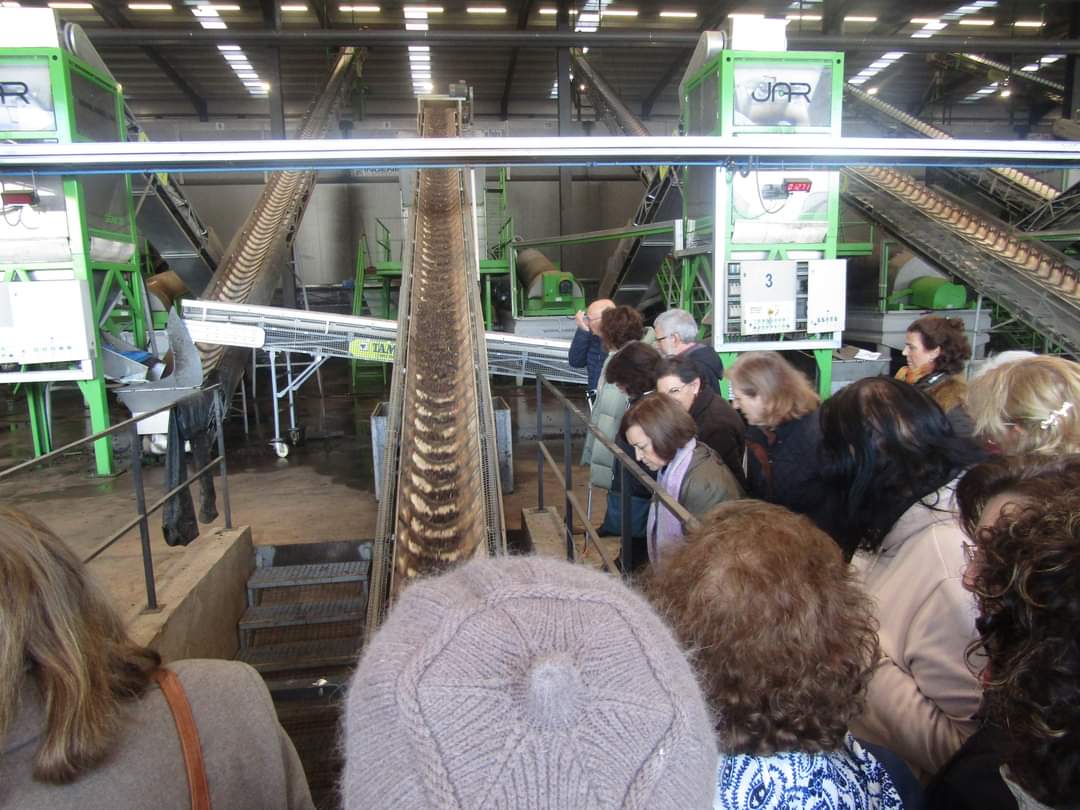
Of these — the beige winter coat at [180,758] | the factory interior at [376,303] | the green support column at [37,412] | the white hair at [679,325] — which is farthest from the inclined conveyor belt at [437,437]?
the green support column at [37,412]

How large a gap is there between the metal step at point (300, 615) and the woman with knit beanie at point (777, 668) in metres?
3.39

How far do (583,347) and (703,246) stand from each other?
Answer: 1.56m

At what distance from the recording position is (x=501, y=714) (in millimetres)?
458

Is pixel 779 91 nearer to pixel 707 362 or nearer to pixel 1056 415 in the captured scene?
pixel 707 362

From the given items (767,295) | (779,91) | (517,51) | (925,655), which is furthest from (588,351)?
(517,51)

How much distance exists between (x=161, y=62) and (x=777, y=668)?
16398 millimetres

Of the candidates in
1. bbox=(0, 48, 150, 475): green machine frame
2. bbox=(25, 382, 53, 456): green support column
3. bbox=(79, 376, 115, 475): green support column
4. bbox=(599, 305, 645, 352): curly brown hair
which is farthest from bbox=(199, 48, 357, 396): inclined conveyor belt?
bbox=(599, 305, 645, 352): curly brown hair

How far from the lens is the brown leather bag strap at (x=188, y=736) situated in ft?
2.60

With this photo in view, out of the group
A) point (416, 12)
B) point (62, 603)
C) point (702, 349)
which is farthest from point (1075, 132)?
point (62, 603)

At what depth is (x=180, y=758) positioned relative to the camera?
2.62ft

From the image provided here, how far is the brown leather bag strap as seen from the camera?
79 centimetres

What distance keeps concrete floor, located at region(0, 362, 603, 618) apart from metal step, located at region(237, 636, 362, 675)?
63 centimetres

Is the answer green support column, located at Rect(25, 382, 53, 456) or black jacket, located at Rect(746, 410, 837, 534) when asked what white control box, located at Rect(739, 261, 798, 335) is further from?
green support column, located at Rect(25, 382, 53, 456)

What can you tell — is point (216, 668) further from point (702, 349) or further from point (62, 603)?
point (702, 349)
